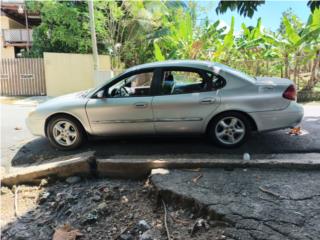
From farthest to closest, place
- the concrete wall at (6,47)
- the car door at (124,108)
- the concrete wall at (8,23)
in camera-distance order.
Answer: the concrete wall at (8,23), the concrete wall at (6,47), the car door at (124,108)

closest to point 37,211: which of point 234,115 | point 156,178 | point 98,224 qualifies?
point 98,224

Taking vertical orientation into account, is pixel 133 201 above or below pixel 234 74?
below

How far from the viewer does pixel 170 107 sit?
596cm

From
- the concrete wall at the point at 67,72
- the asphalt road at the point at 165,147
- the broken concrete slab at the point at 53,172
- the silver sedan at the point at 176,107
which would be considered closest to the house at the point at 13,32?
the concrete wall at the point at 67,72

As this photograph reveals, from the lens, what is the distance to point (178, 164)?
16.6 ft

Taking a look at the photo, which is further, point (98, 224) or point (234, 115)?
point (234, 115)

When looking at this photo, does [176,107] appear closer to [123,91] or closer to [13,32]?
[123,91]

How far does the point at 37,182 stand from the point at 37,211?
2.64 ft

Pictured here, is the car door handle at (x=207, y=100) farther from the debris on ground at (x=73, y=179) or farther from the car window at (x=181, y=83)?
the debris on ground at (x=73, y=179)

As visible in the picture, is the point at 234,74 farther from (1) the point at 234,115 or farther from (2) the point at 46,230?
(2) the point at 46,230

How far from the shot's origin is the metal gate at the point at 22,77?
1692cm

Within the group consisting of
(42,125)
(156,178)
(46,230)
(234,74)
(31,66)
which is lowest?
(46,230)

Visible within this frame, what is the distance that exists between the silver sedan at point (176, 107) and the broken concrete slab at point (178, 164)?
87 centimetres

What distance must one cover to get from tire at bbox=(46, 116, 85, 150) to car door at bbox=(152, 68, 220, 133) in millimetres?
1476
